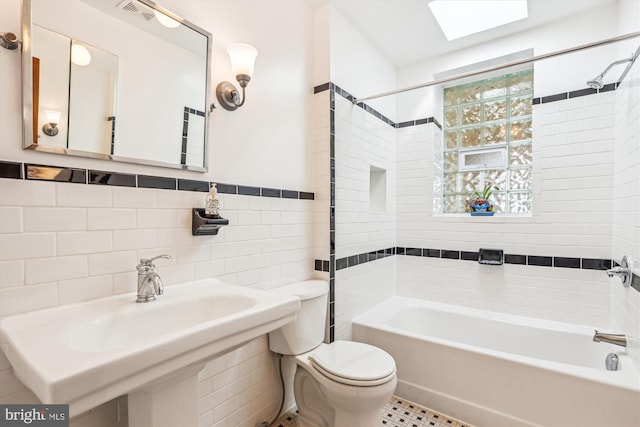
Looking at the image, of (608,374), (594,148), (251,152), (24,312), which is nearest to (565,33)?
(594,148)

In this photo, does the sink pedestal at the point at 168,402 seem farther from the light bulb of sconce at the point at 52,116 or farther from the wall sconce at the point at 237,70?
the wall sconce at the point at 237,70

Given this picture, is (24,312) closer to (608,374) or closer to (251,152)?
(251,152)

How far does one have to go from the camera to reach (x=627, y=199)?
6.08 ft

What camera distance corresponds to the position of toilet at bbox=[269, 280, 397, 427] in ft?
4.96

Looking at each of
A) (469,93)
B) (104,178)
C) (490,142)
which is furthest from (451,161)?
(104,178)

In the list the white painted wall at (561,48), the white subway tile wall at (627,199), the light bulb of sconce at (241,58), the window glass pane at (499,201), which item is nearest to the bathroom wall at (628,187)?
the white subway tile wall at (627,199)

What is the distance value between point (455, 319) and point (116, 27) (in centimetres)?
276

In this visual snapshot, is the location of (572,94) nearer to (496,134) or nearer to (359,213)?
(496,134)

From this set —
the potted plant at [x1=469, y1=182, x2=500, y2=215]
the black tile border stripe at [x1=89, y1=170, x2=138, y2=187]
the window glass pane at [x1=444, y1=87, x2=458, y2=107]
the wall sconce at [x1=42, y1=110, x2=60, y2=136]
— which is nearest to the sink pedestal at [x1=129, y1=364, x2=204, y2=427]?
the black tile border stripe at [x1=89, y1=170, x2=138, y2=187]

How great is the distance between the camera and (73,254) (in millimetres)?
1099

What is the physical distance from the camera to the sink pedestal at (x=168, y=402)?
0.99 m

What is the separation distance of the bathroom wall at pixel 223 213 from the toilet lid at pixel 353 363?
35 cm

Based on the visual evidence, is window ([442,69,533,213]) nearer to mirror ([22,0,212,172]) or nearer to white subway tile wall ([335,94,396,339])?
white subway tile wall ([335,94,396,339])

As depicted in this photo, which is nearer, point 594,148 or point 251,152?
point 251,152
